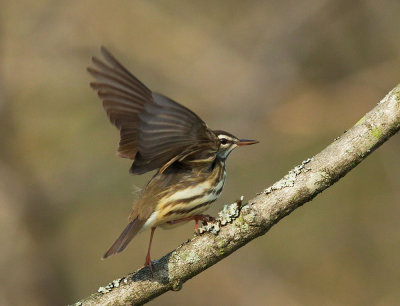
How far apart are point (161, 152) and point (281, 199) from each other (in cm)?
99

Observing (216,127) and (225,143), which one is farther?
(216,127)

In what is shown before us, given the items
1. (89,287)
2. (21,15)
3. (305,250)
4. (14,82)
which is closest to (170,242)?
(89,287)

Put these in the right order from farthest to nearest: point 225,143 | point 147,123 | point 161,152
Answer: point 225,143
point 161,152
point 147,123

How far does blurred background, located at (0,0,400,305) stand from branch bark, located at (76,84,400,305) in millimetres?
5666

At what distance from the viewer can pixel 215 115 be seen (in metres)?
11.8

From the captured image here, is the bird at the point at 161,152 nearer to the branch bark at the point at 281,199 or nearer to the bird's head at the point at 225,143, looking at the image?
the bird's head at the point at 225,143

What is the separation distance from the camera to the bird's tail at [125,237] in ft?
14.8

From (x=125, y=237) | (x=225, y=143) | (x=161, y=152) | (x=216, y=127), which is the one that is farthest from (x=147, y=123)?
(x=216, y=127)

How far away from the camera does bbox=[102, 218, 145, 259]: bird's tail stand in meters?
4.52

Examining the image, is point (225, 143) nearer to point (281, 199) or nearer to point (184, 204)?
point (184, 204)

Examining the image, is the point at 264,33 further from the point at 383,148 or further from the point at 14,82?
the point at 14,82

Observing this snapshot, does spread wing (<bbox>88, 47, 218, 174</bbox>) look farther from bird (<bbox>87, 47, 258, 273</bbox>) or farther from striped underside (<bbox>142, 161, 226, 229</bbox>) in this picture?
striped underside (<bbox>142, 161, 226, 229</bbox>)

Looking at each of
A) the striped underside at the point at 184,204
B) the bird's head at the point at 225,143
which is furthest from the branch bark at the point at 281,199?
the bird's head at the point at 225,143

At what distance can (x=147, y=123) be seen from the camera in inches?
167
